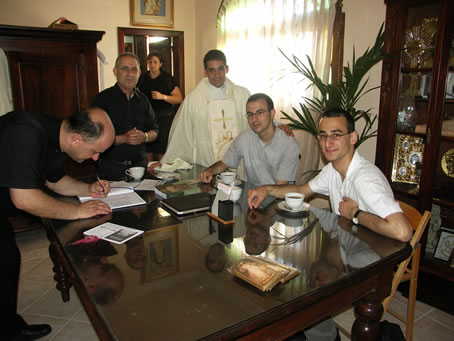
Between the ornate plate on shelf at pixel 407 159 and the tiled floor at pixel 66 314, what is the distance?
0.87 m

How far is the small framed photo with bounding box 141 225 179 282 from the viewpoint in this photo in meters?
1.21

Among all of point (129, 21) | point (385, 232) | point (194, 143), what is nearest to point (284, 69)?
point (194, 143)

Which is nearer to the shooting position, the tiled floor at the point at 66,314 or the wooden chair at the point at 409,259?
the wooden chair at the point at 409,259

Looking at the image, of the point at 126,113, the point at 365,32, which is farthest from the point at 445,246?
the point at 126,113

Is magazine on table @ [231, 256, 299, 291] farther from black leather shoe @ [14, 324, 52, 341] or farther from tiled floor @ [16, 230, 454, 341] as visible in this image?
black leather shoe @ [14, 324, 52, 341]

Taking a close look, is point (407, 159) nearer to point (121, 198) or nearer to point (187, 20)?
point (121, 198)

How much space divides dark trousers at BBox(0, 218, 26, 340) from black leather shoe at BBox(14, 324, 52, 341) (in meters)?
0.18

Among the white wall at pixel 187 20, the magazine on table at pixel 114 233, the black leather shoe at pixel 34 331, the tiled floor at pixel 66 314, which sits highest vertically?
the white wall at pixel 187 20

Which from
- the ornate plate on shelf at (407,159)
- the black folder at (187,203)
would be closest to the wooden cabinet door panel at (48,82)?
the black folder at (187,203)

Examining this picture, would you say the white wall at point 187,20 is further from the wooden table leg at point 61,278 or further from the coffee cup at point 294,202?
the wooden table leg at point 61,278

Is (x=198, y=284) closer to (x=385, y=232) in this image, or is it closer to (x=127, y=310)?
(x=127, y=310)

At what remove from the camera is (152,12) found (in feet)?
16.9

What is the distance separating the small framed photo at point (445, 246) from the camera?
2.55m

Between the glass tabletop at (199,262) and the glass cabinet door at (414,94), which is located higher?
the glass cabinet door at (414,94)
